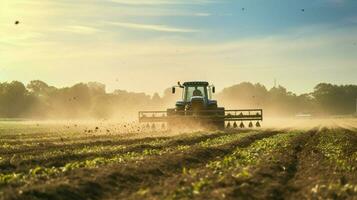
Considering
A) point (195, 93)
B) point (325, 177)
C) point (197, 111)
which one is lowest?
point (325, 177)

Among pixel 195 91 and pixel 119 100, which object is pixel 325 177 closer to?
pixel 195 91

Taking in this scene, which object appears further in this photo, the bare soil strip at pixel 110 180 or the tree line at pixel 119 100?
the tree line at pixel 119 100

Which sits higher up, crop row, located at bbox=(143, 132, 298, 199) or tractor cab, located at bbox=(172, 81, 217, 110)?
tractor cab, located at bbox=(172, 81, 217, 110)

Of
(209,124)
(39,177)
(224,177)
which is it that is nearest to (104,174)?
(39,177)

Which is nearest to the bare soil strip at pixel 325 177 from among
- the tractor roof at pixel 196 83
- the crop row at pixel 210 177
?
the crop row at pixel 210 177

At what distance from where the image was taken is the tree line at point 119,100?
137 meters

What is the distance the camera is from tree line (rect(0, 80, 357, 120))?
137375 mm

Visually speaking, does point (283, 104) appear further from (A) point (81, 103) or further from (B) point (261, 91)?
(A) point (81, 103)

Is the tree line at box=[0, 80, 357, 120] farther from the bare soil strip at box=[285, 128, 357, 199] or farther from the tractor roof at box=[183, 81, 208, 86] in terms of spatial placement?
the bare soil strip at box=[285, 128, 357, 199]

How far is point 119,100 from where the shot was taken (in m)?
150

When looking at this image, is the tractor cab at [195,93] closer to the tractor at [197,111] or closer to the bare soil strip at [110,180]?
the tractor at [197,111]

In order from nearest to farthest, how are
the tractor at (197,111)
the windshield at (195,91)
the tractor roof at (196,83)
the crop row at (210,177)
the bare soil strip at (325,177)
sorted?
the crop row at (210,177)
the bare soil strip at (325,177)
the tractor at (197,111)
the tractor roof at (196,83)
the windshield at (195,91)

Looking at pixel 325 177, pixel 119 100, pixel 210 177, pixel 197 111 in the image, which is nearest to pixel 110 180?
pixel 210 177

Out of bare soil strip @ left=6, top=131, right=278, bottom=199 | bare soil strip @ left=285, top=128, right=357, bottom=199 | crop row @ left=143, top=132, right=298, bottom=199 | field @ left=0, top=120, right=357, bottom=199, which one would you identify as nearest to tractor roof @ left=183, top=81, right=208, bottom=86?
bare soil strip @ left=285, top=128, right=357, bottom=199
